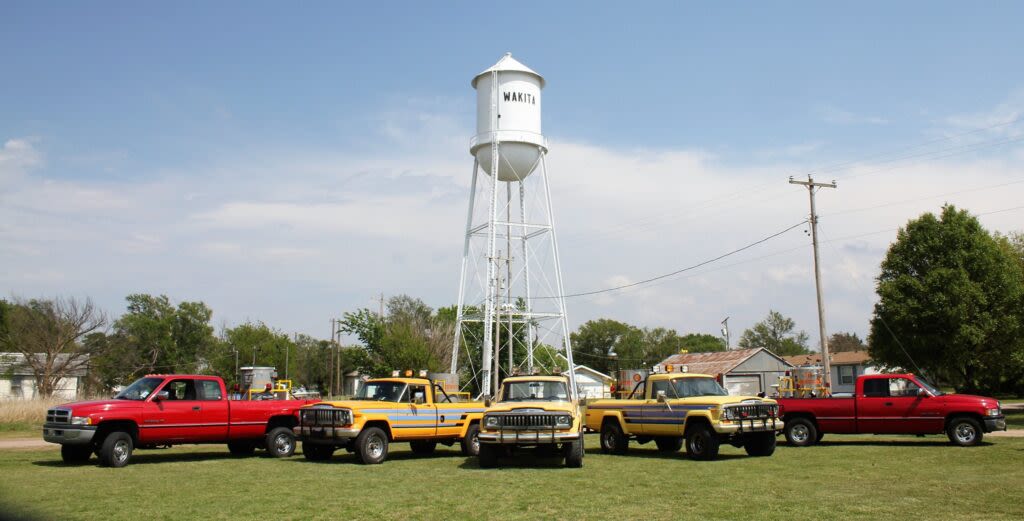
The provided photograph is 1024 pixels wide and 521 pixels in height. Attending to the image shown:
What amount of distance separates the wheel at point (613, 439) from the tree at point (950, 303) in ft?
75.5

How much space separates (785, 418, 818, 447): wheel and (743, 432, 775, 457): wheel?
3.35m

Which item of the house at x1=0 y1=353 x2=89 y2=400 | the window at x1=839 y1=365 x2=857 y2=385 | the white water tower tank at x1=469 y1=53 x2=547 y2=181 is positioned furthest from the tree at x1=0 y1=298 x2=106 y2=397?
the window at x1=839 y1=365 x2=857 y2=385

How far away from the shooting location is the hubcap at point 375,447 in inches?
702

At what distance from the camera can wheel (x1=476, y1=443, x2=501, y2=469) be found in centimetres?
1652

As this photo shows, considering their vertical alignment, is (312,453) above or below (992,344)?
below

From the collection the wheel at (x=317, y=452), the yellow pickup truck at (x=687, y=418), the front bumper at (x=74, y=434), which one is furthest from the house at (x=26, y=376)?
the yellow pickup truck at (x=687, y=418)

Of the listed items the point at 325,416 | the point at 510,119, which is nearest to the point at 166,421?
the point at 325,416

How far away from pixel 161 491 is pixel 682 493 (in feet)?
26.4

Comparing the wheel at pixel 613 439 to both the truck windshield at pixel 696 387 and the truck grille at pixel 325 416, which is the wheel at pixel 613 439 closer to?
the truck windshield at pixel 696 387

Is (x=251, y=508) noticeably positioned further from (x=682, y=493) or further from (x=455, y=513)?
(x=682, y=493)

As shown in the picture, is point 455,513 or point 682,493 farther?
point 682,493

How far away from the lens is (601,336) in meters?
124

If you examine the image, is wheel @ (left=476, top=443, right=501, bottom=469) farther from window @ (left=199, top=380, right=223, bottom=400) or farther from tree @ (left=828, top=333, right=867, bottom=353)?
tree @ (left=828, top=333, right=867, bottom=353)

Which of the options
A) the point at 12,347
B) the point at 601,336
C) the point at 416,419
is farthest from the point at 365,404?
the point at 601,336
